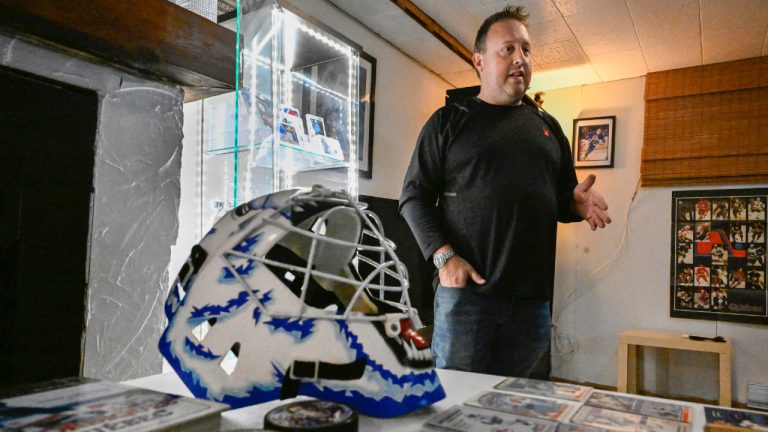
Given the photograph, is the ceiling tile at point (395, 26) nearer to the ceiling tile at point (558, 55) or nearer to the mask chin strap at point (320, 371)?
the ceiling tile at point (558, 55)

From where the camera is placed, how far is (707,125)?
332 centimetres

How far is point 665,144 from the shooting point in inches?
138

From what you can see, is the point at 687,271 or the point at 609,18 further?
the point at 687,271

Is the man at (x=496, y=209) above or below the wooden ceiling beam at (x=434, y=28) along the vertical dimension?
below

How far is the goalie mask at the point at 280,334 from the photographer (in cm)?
50

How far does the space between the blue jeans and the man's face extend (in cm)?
55

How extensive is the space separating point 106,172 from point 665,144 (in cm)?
362

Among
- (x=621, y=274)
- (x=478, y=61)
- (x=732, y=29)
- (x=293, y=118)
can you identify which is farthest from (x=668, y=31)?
(x=293, y=118)

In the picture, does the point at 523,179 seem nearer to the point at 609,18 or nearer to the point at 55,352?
the point at 55,352

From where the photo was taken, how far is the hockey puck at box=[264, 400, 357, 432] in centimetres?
41

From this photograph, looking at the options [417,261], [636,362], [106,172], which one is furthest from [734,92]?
[106,172]

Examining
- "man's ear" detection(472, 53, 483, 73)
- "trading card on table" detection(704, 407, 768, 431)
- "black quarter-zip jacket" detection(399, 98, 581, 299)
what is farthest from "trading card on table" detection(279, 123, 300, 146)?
"trading card on table" detection(704, 407, 768, 431)

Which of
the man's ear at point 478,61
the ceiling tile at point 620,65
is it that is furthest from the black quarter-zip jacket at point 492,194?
the ceiling tile at point 620,65

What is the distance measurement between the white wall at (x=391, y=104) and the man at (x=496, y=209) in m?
1.39
